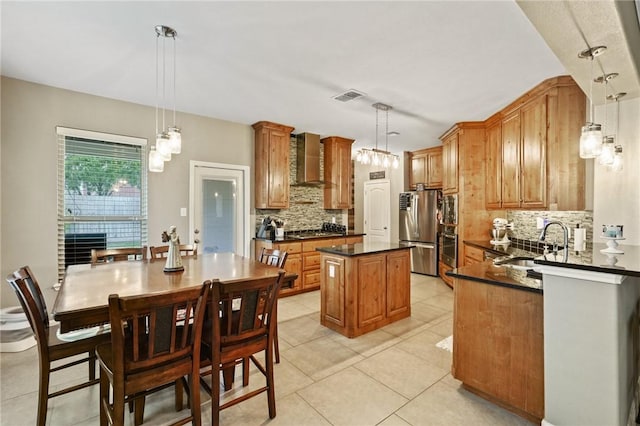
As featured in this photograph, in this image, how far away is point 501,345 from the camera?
200 cm

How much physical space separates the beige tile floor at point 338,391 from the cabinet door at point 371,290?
21 cm

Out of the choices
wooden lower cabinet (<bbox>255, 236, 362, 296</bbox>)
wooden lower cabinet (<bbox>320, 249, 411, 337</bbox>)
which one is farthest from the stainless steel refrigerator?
wooden lower cabinet (<bbox>320, 249, 411, 337</bbox>)

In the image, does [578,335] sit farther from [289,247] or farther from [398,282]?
[289,247]

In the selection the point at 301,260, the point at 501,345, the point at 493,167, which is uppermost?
the point at 493,167

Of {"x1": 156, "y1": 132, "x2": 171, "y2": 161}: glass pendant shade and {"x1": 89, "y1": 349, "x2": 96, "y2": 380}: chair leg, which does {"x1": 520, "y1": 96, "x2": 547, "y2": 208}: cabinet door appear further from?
{"x1": 89, "y1": 349, "x2": 96, "y2": 380}: chair leg

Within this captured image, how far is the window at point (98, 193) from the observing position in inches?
135

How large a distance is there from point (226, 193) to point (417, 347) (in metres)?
3.49

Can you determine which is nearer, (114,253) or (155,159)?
(155,159)

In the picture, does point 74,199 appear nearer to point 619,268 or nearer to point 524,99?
point 619,268

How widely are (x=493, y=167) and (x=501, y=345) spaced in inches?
121

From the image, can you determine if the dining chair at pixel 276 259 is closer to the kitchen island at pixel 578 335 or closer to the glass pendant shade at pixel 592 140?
the kitchen island at pixel 578 335

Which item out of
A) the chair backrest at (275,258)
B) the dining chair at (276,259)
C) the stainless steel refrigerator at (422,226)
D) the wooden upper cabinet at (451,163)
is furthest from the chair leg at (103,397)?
the stainless steel refrigerator at (422,226)

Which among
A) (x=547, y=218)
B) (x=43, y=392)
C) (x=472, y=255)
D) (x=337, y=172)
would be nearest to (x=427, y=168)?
Result: (x=337, y=172)

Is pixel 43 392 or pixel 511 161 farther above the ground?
pixel 511 161
